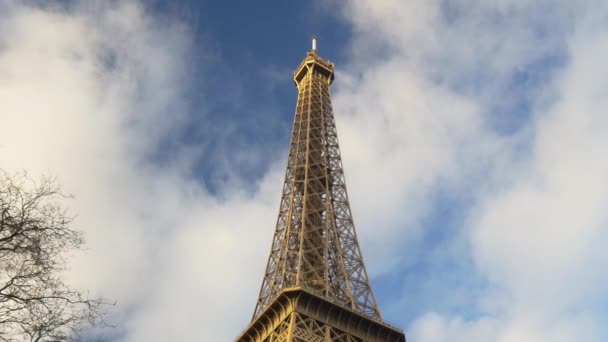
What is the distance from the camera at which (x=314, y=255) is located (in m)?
61.5

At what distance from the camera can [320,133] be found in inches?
3095

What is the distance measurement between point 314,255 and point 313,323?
1229cm

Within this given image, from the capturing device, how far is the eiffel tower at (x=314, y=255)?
50.3 metres

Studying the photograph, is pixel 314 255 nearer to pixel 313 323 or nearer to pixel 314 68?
pixel 313 323

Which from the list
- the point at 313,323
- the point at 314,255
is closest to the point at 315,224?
the point at 314,255

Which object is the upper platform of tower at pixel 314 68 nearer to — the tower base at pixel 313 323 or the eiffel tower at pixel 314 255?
the eiffel tower at pixel 314 255

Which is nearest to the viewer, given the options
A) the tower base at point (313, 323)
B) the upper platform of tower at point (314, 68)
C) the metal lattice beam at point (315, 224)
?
the tower base at point (313, 323)

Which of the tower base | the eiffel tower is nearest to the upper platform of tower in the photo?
the eiffel tower

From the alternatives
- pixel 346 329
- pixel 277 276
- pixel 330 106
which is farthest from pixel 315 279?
pixel 330 106

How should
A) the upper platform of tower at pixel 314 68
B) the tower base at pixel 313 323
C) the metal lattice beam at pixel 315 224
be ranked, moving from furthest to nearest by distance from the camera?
the upper platform of tower at pixel 314 68 < the metal lattice beam at pixel 315 224 < the tower base at pixel 313 323

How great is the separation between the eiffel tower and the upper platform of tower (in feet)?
0.55

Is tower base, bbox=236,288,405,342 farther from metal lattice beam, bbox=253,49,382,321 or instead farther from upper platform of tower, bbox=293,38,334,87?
upper platform of tower, bbox=293,38,334,87

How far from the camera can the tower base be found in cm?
4894

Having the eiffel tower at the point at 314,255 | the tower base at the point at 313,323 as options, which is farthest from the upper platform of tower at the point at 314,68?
the tower base at the point at 313,323
